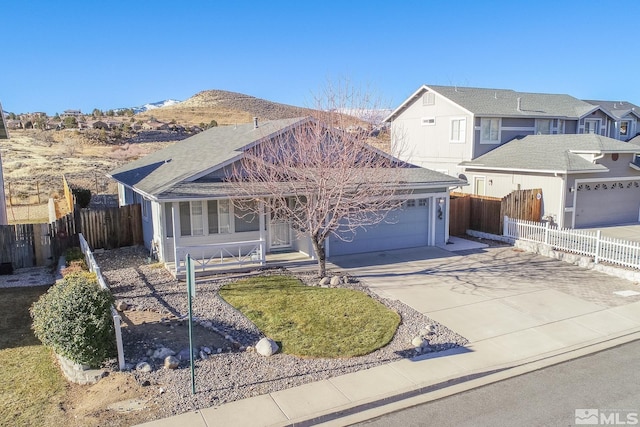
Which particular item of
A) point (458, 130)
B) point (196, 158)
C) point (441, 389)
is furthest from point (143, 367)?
point (458, 130)

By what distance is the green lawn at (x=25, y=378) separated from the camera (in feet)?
24.4

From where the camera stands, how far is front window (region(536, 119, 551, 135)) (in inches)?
1148

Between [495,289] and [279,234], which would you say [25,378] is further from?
[495,289]

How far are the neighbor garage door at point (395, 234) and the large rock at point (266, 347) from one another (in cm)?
814

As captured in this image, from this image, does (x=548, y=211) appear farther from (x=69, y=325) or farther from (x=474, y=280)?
(x=69, y=325)

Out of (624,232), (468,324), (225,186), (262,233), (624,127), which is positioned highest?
(624,127)

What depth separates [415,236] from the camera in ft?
62.6

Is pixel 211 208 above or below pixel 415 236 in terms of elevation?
above

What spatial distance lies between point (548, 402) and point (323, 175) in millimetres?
7853

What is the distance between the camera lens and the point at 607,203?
79.8 ft

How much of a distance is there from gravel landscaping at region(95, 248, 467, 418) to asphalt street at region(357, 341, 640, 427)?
1.64m

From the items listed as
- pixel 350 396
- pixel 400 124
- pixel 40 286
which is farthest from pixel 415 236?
pixel 400 124

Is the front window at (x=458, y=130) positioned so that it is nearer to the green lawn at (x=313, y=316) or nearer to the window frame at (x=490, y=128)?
the window frame at (x=490, y=128)

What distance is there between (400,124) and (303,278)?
20968 millimetres
